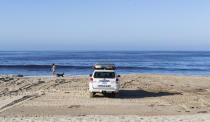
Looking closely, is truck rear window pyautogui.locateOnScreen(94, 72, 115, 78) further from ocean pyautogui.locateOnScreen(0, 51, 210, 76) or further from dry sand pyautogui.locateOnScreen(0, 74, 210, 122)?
ocean pyautogui.locateOnScreen(0, 51, 210, 76)

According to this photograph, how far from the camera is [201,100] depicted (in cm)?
1578

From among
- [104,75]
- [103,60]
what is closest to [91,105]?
[104,75]

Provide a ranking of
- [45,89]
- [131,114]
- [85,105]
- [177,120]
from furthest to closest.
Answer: [45,89]
[85,105]
[131,114]
[177,120]

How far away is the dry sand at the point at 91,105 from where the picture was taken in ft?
37.4

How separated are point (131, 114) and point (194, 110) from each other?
3154mm

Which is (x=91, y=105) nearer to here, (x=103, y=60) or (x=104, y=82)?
(x=104, y=82)

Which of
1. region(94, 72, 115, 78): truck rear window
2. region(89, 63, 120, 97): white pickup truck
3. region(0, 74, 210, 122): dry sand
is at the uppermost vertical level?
region(94, 72, 115, 78): truck rear window

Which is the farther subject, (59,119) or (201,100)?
(201,100)

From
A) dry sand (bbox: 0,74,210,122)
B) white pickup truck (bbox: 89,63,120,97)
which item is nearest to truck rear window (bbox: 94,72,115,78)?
white pickup truck (bbox: 89,63,120,97)

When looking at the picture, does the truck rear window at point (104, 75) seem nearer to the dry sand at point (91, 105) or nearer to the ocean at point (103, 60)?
the dry sand at point (91, 105)

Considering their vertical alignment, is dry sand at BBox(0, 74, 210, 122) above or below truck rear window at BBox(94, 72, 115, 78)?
below

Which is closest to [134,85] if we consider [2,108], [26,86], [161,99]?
[161,99]

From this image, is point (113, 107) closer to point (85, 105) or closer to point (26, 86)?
point (85, 105)

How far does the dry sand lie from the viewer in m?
11.4
